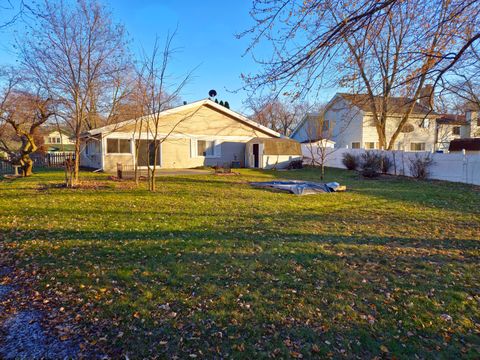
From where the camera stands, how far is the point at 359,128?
2783cm

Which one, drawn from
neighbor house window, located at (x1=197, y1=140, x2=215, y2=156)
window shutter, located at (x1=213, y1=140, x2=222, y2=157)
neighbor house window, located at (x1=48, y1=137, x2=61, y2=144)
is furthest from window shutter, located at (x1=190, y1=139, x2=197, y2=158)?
neighbor house window, located at (x1=48, y1=137, x2=61, y2=144)

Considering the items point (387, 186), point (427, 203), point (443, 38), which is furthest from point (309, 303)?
point (387, 186)

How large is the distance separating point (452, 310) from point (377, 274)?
94cm

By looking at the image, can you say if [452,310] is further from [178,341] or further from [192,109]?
[192,109]

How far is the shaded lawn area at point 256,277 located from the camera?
2.57 meters

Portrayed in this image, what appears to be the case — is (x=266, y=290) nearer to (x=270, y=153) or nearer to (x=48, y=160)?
(x=270, y=153)

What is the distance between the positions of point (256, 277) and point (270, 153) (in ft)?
59.0

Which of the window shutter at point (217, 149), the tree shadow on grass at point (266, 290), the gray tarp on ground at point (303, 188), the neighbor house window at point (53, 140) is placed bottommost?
the tree shadow on grass at point (266, 290)

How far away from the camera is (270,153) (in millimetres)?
21297

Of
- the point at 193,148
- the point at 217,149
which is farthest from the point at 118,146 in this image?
the point at 217,149

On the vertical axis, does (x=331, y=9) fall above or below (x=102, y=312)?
above

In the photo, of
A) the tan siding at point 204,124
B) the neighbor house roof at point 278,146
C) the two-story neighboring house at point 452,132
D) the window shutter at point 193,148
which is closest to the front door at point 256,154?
the neighbor house roof at point 278,146

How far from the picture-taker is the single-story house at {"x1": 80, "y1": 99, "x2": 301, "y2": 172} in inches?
692

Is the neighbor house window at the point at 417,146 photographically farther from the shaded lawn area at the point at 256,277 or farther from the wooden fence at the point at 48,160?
the wooden fence at the point at 48,160
